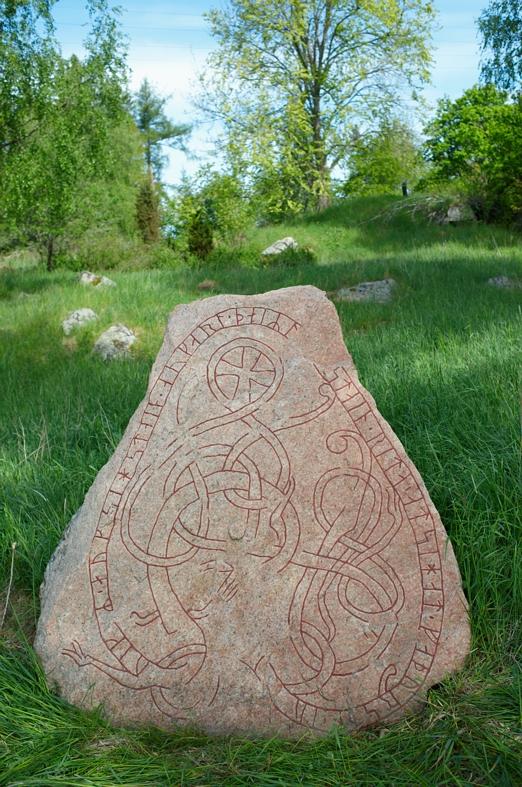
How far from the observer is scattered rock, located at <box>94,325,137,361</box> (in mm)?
7367

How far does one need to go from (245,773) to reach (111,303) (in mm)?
7915

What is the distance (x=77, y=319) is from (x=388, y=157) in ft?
62.7

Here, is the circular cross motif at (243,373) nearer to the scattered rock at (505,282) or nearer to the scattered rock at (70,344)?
the scattered rock at (70,344)

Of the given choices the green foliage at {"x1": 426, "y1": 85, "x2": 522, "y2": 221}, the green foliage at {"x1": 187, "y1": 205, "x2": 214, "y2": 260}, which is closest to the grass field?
the green foliage at {"x1": 426, "y1": 85, "x2": 522, "y2": 221}

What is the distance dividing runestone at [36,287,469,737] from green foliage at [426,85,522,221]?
1396cm

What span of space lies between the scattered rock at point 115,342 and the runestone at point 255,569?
4435mm

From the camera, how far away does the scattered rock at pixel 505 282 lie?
8539 millimetres

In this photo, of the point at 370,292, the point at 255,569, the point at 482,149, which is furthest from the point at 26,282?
the point at 482,149

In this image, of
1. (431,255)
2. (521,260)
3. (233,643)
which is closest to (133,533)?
(233,643)

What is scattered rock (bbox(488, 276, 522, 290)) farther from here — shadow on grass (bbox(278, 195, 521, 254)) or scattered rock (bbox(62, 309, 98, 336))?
scattered rock (bbox(62, 309, 98, 336))

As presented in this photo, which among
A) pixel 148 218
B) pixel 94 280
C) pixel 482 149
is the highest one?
pixel 482 149

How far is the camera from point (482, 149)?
1872 centimetres

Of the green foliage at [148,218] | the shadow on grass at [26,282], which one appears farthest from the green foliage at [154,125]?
the shadow on grass at [26,282]

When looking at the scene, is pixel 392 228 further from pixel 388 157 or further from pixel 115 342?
pixel 115 342
